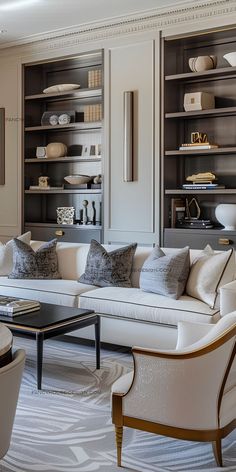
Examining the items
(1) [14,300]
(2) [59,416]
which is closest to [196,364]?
(2) [59,416]

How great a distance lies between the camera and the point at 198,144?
536 cm

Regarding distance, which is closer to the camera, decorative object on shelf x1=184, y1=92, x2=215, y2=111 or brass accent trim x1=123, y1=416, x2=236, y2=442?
brass accent trim x1=123, y1=416, x2=236, y2=442

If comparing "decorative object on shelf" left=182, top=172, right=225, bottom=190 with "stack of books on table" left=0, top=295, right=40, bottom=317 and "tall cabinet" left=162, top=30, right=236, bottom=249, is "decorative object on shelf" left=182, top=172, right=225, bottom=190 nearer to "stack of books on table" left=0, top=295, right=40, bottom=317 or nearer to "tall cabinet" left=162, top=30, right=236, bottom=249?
"tall cabinet" left=162, top=30, right=236, bottom=249

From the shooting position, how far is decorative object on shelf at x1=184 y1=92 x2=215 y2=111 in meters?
5.33

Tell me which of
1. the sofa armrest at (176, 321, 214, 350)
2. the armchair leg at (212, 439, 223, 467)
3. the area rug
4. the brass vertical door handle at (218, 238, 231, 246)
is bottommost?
the area rug

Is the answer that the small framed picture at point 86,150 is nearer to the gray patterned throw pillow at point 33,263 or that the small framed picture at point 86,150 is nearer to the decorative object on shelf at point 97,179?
the decorative object on shelf at point 97,179

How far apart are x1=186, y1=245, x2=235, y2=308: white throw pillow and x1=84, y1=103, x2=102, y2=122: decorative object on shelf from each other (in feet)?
8.68

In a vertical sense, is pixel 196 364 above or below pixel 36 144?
below

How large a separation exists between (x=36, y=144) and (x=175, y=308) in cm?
364

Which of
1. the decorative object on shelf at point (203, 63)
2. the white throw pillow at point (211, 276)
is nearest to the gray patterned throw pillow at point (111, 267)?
the white throw pillow at point (211, 276)

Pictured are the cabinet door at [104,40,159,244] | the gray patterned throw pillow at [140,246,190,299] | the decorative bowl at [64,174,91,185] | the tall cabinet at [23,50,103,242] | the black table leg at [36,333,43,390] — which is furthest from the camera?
the decorative bowl at [64,174,91,185]

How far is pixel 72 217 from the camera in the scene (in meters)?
6.36

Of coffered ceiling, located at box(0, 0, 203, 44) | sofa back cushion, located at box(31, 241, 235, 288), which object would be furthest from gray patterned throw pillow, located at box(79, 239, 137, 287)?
coffered ceiling, located at box(0, 0, 203, 44)

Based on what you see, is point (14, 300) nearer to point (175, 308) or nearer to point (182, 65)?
point (175, 308)
